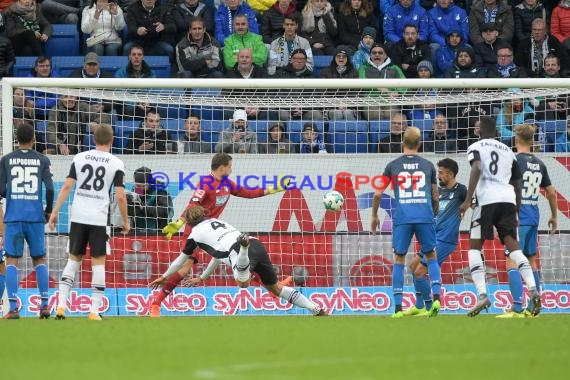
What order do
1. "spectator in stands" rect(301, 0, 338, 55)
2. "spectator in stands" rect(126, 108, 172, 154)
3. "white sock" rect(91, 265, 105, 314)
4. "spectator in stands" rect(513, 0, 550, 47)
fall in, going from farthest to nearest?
"spectator in stands" rect(513, 0, 550, 47) → "spectator in stands" rect(301, 0, 338, 55) → "spectator in stands" rect(126, 108, 172, 154) → "white sock" rect(91, 265, 105, 314)

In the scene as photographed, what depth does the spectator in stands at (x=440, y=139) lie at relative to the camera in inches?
668

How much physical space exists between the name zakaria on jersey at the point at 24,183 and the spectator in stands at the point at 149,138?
372cm

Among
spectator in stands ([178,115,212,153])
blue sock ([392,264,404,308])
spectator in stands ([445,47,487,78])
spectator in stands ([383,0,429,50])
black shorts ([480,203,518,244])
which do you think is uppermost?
spectator in stands ([383,0,429,50])

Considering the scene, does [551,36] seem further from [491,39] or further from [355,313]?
[355,313]

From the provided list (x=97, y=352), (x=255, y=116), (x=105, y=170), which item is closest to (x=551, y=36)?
(x=255, y=116)

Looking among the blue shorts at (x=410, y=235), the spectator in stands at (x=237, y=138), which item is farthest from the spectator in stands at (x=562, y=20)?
the blue shorts at (x=410, y=235)

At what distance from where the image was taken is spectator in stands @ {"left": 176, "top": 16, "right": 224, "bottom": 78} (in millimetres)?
19703

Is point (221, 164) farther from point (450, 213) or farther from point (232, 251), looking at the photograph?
point (450, 213)

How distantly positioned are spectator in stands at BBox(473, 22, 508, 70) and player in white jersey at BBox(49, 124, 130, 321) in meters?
9.51

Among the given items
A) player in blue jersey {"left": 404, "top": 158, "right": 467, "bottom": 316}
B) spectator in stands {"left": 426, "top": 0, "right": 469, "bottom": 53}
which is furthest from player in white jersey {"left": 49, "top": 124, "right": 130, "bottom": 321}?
spectator in stands {"left": 426, "top": 0, "right": 469, "bottom": 53}

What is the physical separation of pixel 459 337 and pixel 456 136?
7619mm

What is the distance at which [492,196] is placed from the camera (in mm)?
12758

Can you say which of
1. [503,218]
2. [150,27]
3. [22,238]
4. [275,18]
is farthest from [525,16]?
[22,238]

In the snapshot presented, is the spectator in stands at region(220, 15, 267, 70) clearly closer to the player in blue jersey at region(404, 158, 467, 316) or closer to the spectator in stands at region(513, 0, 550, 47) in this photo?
the spectator in stands at region(513, 0, 550, 47)
